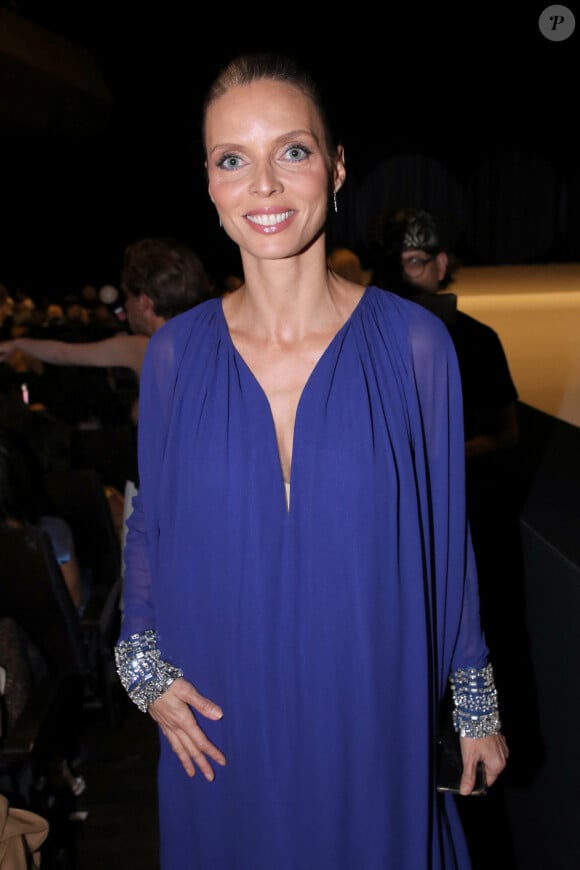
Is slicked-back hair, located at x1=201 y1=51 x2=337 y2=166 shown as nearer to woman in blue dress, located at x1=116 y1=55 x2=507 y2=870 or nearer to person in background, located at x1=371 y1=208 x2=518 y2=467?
woman in blue dress, located at x1=116 y1=55 x2=507 y2=870

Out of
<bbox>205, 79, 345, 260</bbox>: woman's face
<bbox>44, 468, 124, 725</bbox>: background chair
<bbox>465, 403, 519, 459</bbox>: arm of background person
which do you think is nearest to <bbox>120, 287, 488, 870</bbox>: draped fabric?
<bbox>205, 79, 345, 260</bbox>: woman's face

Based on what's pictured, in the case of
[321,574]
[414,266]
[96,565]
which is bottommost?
[96,565]

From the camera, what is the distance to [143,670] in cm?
126

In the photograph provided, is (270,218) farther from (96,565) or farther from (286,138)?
(96,565)

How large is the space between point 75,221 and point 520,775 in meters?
10.3

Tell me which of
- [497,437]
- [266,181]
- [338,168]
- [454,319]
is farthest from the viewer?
[454,319]

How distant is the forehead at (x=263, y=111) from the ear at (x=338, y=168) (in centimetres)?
8

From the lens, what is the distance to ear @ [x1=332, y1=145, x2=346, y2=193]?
1208mm

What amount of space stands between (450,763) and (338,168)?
2.81ft

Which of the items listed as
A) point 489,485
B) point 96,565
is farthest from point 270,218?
point 96,565

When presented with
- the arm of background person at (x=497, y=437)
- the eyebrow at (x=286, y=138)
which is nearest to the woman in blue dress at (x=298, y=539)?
the eyebrow at (x=286, y=138)

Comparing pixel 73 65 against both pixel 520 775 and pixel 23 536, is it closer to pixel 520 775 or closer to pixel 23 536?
pixel 23 536

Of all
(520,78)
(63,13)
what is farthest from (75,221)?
(520,78)

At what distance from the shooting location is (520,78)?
1273cm
